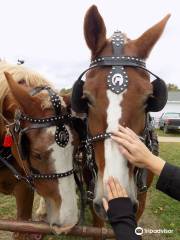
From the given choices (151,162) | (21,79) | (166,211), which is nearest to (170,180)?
(151,162)

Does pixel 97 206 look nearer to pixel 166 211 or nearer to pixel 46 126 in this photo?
pixel 46 126

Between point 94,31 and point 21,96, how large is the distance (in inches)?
31.3

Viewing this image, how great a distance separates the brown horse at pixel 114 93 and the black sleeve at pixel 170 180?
0.22 meters

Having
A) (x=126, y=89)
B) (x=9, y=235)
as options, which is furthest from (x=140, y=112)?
(x=9, y=235)

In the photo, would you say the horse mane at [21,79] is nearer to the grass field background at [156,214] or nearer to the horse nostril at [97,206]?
the horse nostril at [97,206]

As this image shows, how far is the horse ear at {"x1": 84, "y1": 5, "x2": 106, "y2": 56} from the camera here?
2.45 m

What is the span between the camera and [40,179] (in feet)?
9.53

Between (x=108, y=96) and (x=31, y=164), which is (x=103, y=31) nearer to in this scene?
(x=108, y=96)

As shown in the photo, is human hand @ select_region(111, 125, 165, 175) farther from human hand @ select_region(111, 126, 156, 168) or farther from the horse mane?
the horse mane

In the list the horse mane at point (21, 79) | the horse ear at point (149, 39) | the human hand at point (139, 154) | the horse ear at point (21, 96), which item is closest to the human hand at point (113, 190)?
the human hand at point (139, 154)

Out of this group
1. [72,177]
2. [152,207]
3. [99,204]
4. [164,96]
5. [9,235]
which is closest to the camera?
[99,204]

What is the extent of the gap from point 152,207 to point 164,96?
4303 millimetres

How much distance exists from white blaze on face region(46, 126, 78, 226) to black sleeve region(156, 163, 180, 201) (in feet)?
3.14

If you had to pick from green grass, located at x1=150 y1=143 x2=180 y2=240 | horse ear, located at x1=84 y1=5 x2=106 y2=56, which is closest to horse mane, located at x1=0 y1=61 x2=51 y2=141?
horse ear, located at x1=84 y1=5 x2=106 y2=56
